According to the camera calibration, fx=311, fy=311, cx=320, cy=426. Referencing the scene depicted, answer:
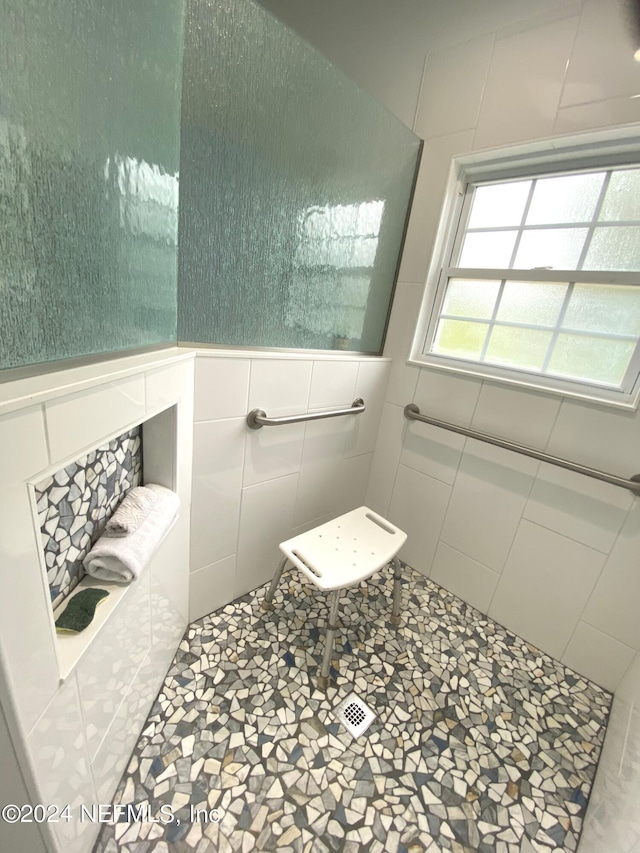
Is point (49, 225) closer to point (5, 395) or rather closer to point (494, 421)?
point (5, 395)

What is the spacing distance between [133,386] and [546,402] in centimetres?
134

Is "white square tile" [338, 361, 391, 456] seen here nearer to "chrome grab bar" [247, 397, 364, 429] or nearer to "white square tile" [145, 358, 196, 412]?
"chrome grab bar" [247, 397, 364, 429]

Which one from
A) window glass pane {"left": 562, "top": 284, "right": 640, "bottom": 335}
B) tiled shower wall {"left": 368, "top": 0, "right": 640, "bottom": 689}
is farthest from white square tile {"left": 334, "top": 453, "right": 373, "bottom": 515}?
window glass pane {"left": 562, "top": 284, "right": 640, "bottom": 335}

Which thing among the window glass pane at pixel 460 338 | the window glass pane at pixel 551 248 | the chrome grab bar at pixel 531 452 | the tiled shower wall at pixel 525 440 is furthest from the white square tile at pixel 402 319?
the window glass pane at pixel 551 248

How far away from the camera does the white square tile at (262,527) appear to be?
4.02 ft

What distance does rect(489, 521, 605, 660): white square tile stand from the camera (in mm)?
1163

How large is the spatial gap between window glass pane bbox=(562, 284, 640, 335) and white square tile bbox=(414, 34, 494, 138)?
2.52 ft

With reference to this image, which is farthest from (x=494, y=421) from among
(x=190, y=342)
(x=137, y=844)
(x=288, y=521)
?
(x=137, y=844)

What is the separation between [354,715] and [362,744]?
0.07 meters

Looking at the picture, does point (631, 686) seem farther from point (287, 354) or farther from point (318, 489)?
point (287, 354)

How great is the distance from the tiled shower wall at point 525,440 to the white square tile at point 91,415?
121cm

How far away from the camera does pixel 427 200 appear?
1328mm

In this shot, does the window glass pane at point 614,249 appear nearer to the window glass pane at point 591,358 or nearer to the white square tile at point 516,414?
the window glass pane at point 591,358

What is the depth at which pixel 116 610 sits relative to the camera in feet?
2.14
